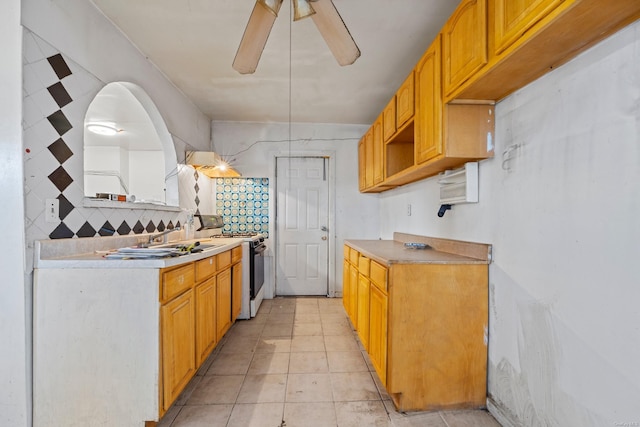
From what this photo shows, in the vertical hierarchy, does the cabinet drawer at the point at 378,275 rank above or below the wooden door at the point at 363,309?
above

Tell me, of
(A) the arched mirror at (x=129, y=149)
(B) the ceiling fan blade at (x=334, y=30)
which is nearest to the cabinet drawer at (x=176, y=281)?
(A) the arched mirror at (x=129, y=149)

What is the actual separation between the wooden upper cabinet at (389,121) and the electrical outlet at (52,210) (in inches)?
93.1

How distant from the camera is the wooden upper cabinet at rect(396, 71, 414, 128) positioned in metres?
2.11

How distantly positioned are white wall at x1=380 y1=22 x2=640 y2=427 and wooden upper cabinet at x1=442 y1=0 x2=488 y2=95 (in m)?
0.33

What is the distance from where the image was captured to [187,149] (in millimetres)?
3156

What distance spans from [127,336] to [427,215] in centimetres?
230

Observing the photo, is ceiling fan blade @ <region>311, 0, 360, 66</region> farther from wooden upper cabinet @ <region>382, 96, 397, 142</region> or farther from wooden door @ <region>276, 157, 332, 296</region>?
wooden door @ <region>276, 157, 332, 296</region>

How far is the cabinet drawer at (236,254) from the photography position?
286 centimetres

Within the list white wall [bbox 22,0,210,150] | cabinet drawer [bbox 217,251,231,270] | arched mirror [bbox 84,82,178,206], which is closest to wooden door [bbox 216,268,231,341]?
cabinet drawer [bbox 217,251,231,270]

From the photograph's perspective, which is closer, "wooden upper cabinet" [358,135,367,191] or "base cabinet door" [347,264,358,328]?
"base cabinet door" [347,264,358,328]

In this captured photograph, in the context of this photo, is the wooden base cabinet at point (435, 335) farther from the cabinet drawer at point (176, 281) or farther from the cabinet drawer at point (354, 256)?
the cabinet drawer at point (176, 281)

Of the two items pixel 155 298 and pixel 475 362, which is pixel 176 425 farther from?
pixel 475 362

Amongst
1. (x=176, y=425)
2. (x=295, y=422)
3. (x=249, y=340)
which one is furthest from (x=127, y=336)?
(x=249, y=340)

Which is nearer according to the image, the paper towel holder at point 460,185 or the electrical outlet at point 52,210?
the electrical outlet at point 52,210
